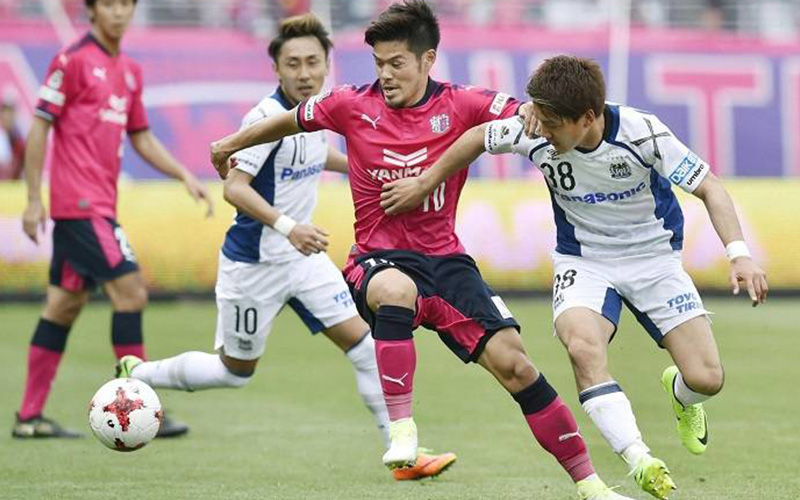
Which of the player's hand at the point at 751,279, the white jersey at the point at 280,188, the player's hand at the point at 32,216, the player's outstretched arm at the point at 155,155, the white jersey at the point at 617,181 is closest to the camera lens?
the player's hand at the point at 751,279

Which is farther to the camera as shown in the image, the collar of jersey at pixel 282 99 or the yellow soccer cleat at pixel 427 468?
the collar of jersey at pixel 282 99

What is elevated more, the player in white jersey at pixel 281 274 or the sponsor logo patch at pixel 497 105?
the sponsor logo patch at pixel 497 105

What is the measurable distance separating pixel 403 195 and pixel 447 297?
0.50 meters

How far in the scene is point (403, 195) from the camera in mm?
6305

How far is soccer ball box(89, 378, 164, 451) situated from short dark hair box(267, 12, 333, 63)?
87.9 inches

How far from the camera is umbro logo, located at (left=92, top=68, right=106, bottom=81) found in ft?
29.0

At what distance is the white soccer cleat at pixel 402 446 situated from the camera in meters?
5.90

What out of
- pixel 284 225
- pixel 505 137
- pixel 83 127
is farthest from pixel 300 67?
pixel 505 137

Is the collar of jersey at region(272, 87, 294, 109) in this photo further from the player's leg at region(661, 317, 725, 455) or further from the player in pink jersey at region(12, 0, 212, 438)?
the player's leg at region(661, 317, 725, 455)

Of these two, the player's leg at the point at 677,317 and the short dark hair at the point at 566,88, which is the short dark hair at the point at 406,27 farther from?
the player's leg at the point at 677,317

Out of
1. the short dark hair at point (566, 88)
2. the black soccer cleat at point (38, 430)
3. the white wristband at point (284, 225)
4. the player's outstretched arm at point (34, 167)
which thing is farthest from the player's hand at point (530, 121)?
the black soccer cleat at point (38, 430)

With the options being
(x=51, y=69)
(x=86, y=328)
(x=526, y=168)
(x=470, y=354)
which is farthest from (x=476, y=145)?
(x=526, y=168)

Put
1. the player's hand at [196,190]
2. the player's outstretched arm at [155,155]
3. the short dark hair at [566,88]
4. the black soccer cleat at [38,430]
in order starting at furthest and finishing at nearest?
the player's outstretched arm at [155,155] < the player's hand at [196,190] < the black soccer cleat at [38,430] < the short dark hair at [566,88]

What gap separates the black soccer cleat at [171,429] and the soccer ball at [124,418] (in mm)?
1711
